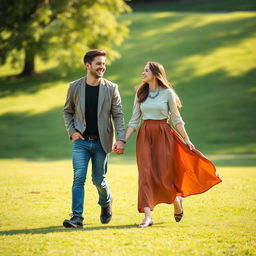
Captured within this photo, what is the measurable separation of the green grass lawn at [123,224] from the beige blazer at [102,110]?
1.22 metres

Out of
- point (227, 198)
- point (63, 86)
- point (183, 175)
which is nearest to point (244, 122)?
point (63, 86)

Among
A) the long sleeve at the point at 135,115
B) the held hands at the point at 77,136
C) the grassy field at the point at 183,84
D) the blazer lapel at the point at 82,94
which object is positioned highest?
the blazer lapel at the point at 82,94

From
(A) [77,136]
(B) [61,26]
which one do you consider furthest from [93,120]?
(B) [61,26]

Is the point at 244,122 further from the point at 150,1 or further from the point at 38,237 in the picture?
the point at 150,1

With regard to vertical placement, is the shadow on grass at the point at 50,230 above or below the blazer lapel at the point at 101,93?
below

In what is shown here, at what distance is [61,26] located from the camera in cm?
3088

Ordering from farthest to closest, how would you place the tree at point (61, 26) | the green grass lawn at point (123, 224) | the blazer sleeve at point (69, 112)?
the tree at point (61, 26)
the blazer sleeve at point (69, 112)
the green grass lawn at point (123, 224)

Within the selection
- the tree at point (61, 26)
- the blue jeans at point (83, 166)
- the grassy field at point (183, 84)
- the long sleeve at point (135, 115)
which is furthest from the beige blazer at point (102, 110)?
the tree at point (61, 26)

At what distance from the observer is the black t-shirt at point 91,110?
7.29 metres

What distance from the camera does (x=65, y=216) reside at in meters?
8.05

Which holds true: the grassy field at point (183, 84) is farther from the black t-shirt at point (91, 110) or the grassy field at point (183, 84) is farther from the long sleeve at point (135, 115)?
the black t-shirt at point (91, 110)

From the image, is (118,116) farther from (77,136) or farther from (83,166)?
(83,166)

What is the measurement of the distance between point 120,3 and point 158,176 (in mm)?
24939

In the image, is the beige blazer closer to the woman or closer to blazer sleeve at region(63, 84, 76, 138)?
blazer sleeve at region(63, 84, 76, 138)
